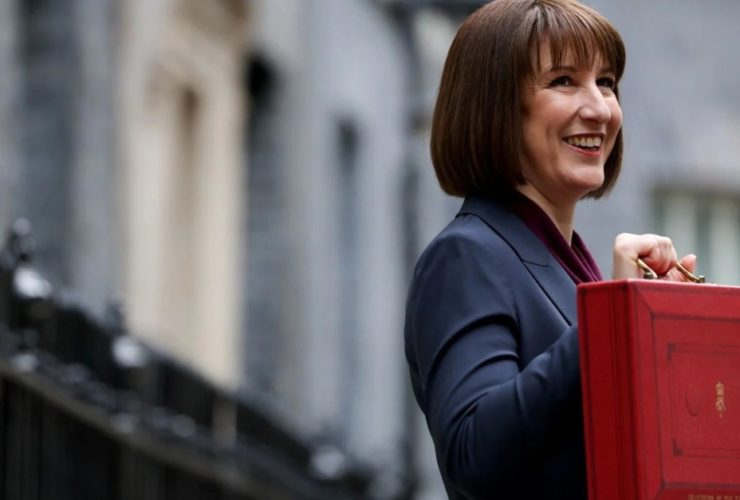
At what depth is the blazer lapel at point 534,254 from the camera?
11.1 ft

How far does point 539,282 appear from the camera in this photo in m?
3.36

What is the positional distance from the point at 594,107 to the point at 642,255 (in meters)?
0.23

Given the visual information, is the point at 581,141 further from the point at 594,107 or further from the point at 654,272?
the point at 654,272

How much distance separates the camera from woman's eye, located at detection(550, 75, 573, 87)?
11.2 ft

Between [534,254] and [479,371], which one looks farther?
[534,254]

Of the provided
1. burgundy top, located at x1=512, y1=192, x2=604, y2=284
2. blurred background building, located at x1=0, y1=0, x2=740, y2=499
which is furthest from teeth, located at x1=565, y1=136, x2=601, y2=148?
blurred background building, located at x1=0, y1=0, x2=740, y2=499

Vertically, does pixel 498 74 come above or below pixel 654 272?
above

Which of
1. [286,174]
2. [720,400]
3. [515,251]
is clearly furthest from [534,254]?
[286,174]

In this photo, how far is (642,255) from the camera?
3.32m

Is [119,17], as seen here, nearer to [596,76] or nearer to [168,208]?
[168,208]

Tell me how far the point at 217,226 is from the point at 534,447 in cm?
1339

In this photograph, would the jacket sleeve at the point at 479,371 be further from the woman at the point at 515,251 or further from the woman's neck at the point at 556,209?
the woman's neck at the point at 556,209

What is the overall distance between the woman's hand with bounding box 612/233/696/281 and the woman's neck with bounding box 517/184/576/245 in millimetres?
160

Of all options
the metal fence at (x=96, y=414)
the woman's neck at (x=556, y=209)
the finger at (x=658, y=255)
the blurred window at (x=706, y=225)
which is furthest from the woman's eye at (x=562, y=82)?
the blurred window at (x=706, y=225)
